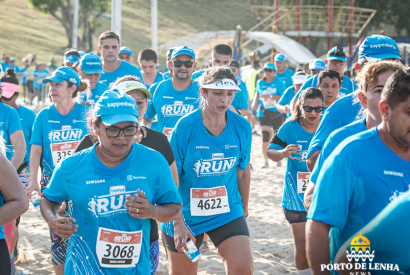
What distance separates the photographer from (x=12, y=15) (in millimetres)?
50938

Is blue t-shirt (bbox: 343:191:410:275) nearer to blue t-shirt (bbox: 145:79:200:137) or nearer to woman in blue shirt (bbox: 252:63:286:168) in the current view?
blue t-shirt (bbox: 145:79:200:137)

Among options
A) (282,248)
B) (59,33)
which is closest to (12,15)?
(59,33)

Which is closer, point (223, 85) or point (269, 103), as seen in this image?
point (223, 85)

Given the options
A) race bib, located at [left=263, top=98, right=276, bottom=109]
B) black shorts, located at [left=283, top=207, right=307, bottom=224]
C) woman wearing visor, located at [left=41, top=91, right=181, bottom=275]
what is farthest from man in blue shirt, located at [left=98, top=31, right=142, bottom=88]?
race bib, located at [left=263, top=98, right=276, bottom=109]

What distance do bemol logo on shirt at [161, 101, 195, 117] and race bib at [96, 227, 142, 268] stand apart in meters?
3.60

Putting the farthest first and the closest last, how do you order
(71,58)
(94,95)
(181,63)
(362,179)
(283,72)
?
(283,72) < (71,58) < (94,95) < (181,63) < (362,179)

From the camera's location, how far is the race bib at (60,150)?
19.0 feet

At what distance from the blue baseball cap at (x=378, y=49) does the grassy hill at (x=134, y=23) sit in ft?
126

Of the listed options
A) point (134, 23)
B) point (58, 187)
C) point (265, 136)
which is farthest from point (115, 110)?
point (134, 23)

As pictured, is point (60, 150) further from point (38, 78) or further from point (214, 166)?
point (38, 78)

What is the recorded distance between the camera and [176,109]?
6844 mm

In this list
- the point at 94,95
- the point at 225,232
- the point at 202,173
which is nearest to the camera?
the point at 225,232

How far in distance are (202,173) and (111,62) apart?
415 cm

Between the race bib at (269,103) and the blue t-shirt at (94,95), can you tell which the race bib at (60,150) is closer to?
the blue t-shirt at (94,95)
